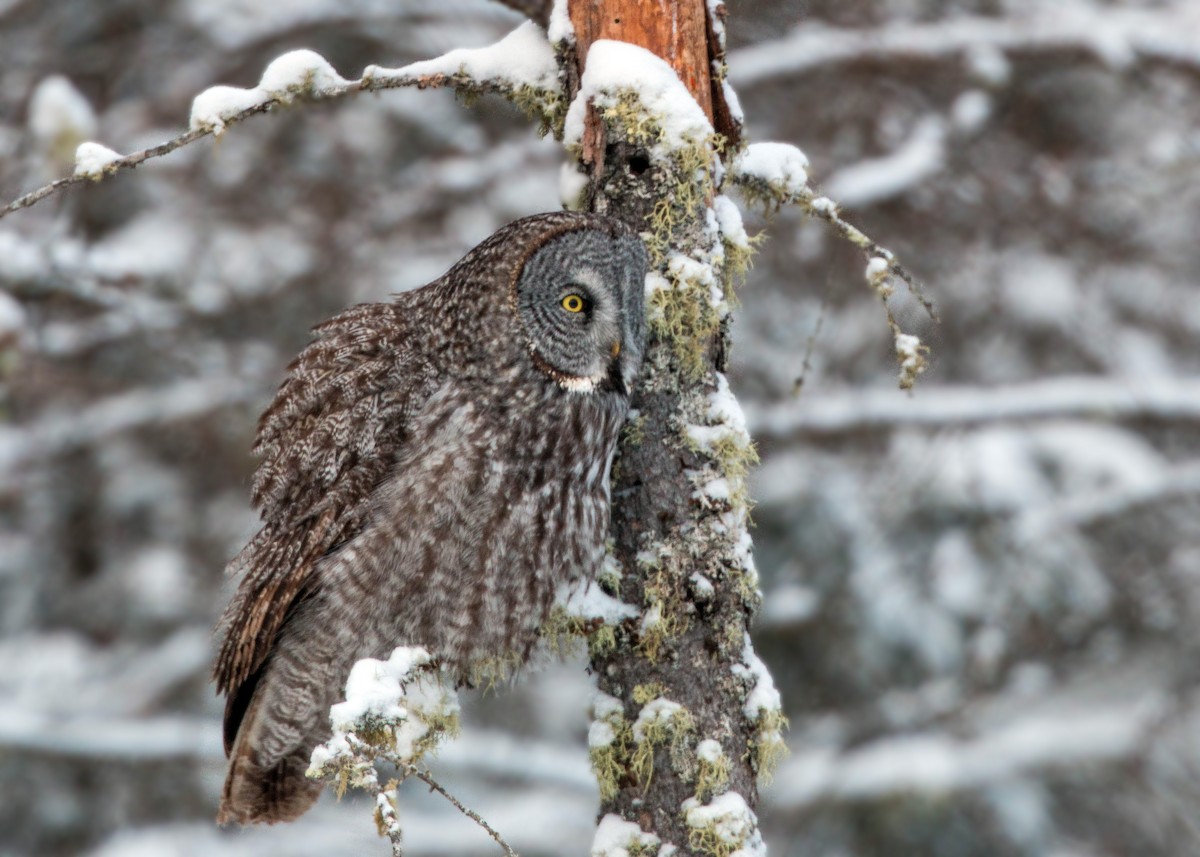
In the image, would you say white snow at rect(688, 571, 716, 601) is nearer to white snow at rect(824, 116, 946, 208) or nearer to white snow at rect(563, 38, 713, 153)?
white snow at rect(563, 38, 713, 153)

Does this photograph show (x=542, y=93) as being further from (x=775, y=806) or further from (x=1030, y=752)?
(x=1030, y=752)

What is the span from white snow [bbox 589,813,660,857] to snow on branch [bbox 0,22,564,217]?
143 cm

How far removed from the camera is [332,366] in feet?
10.6

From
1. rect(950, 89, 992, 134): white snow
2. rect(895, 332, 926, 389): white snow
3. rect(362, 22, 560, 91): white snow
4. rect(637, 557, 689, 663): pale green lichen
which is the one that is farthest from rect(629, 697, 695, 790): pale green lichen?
rect(950, 89, 992, 134): white snow

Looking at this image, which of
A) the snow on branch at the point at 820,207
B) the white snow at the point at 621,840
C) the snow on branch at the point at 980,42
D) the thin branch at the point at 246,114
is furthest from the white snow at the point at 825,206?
the snow on branch at the point at 980,42

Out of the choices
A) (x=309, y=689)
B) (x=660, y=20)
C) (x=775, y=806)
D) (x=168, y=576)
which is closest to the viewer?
(x=660, y=20)

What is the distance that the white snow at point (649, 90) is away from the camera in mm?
2822

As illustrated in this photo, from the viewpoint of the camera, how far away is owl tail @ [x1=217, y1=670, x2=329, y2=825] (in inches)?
132

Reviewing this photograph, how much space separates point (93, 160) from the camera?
2.62 m

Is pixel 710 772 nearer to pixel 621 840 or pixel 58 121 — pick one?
pixel 621 840

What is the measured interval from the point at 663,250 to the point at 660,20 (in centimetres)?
45

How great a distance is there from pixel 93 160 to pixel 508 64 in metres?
0.88

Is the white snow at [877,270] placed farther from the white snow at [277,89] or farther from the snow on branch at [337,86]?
the white snow at [277,89]

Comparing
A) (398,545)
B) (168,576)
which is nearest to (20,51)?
(168,576)
